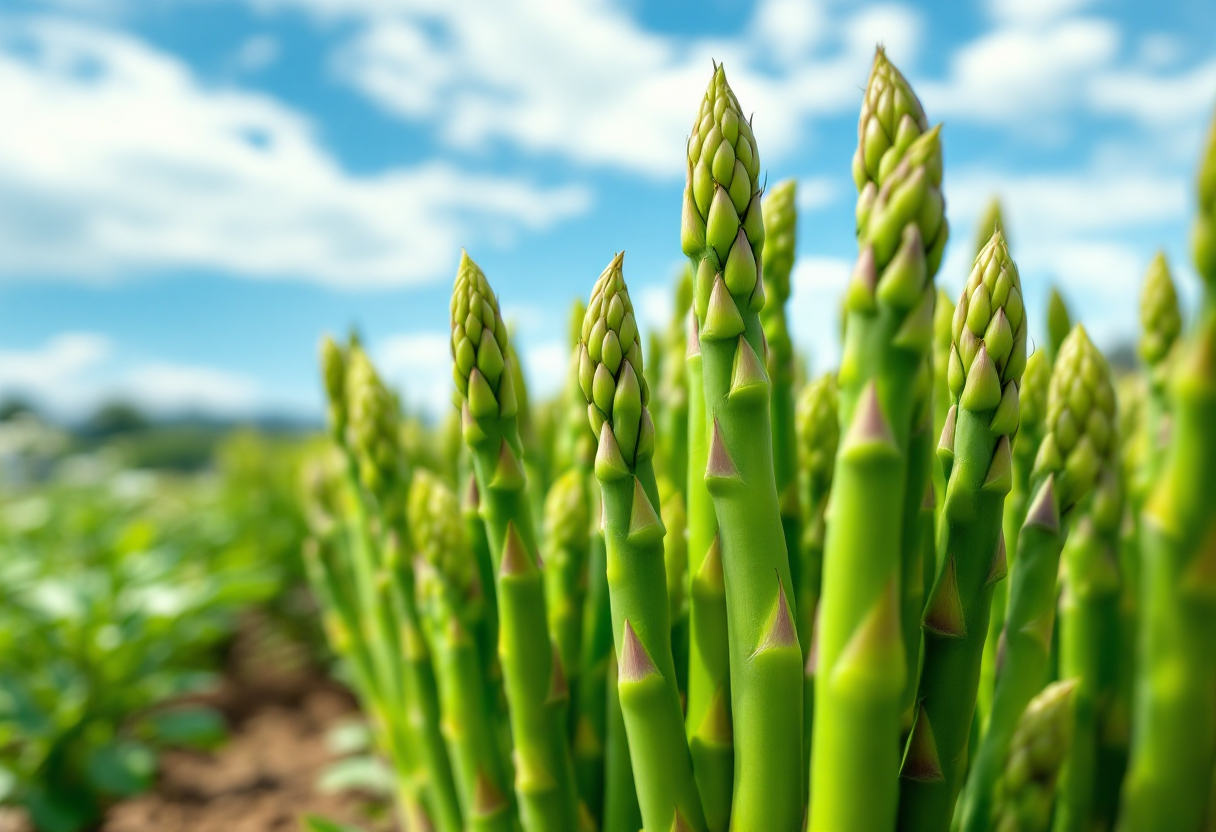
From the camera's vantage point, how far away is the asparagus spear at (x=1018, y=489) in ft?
4.48

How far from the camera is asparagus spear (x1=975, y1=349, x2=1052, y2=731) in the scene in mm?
1365

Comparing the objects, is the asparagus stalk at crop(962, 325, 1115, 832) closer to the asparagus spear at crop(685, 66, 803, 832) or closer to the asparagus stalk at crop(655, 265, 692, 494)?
the asparagus spear at crop(685, 66, 803, 832)

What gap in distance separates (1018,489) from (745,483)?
2.52 ft

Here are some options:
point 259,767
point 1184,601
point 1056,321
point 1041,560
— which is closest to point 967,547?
point 1041,560

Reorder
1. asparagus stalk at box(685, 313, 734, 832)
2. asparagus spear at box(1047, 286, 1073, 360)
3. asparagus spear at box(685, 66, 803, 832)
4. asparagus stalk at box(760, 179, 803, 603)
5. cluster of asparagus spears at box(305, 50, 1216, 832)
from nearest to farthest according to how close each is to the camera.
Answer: cluster of asparagus spears at box(305, 50, 1216, 832)
asparagus spear at box(685, 66, 803, 832)
asparagus stalk at box(685, 313, 734, 832)
asparagus stalk at box(760, 179, 803, 603)
asparagus spear at box(1047, 286, 1073, 360)

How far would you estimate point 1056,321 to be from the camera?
1956 millimetres

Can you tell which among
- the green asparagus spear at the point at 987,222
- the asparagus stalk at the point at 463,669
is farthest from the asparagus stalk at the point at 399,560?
the green asparagus spear at the point at 987,222

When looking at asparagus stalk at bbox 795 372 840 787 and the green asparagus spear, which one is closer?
asparagus stalk at bbox 795 372 840 787

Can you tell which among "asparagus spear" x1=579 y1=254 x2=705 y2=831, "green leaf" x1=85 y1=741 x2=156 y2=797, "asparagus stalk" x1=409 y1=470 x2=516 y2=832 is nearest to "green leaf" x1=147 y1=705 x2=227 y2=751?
"green leaf" x1=85 y1=741 x2=156 y2=797

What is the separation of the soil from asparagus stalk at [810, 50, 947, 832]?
2892mm

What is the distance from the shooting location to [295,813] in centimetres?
315

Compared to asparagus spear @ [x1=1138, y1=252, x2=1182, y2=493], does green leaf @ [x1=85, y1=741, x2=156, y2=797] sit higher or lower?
lower

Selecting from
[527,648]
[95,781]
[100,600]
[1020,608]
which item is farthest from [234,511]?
[1020,608]

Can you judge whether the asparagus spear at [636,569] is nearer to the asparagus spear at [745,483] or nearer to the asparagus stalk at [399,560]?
the asparagus spear at [745,483]
